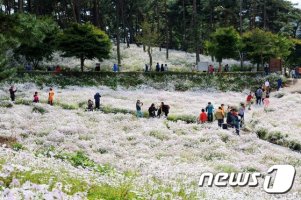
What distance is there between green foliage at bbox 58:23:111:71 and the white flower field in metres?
10.2

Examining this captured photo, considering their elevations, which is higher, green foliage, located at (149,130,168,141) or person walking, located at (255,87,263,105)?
person walking, located at (255,87,263,105)

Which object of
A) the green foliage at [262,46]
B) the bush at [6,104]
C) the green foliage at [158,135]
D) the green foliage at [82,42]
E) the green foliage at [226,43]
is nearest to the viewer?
the green foliage at [158,135]

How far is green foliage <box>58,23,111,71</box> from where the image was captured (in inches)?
2096

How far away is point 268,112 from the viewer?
3834cm

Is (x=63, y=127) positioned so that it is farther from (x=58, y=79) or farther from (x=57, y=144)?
(x=58, y=79)

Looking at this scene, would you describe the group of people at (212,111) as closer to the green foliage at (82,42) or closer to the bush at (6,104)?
the bush at (6,104)

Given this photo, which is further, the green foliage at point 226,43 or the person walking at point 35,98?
the green foliage at point 226,43

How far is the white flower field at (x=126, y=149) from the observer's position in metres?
11.0

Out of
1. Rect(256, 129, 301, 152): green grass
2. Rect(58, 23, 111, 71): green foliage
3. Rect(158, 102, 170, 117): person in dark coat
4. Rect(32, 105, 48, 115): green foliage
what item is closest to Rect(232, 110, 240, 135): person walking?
Rect(256, 129, 301, 152): green grass

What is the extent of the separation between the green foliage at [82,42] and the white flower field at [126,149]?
10239 millimetres

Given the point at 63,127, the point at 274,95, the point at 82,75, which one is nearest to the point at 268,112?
the point at 274,95

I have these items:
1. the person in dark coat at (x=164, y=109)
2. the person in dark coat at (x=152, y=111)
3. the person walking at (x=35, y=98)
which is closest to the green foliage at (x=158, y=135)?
the person in dark coat at (x=152, y=111)

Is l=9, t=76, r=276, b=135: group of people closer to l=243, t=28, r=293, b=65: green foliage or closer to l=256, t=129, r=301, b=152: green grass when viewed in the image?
l=256, t=129, r=301, b=152: green grass

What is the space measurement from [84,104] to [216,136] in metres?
14.4
